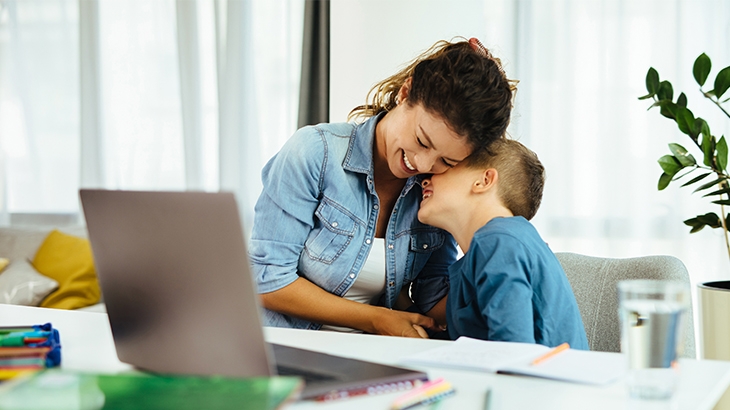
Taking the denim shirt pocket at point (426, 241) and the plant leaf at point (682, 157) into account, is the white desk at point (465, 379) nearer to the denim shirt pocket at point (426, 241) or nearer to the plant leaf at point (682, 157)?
the denim shirt pocket at point (426, 241)

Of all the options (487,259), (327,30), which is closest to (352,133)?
(487,259)

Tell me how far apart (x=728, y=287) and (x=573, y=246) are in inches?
32.9

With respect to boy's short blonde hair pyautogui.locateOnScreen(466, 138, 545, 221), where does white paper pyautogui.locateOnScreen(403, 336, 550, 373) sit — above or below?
below

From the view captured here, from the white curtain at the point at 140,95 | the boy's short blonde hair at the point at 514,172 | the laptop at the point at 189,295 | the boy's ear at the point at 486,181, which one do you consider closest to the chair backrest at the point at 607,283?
the boy's short blonde hair at the point at 514,172

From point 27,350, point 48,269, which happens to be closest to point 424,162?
point 27,350

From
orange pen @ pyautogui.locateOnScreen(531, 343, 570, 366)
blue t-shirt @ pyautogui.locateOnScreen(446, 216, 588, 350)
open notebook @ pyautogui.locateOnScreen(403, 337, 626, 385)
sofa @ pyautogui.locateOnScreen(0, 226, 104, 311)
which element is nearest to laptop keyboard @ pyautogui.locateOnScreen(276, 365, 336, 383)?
open notebook @ pyautogui.locateOnScreen(403, 337, 626, 385)

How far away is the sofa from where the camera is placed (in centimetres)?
319

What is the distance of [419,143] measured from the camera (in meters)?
1.43

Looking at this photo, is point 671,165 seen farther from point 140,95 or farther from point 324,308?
point 140,95

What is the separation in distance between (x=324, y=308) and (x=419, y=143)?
41cm

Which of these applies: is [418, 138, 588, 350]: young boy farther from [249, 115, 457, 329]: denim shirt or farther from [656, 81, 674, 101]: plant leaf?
[656, 81, 674, 101]: plant leaf

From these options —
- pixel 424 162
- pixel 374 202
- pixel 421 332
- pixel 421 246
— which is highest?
pixel 424 162

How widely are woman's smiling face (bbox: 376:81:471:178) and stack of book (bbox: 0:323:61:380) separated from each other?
0.75 m

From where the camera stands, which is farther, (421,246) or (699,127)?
(699,127)
